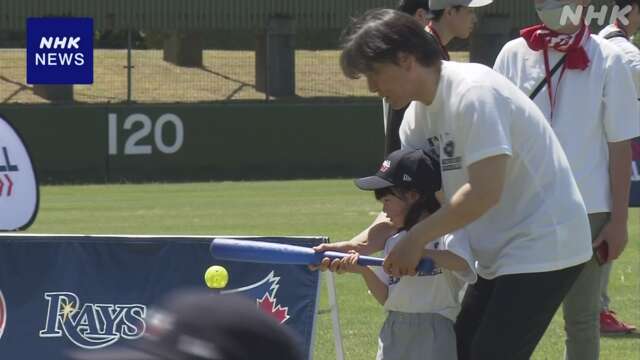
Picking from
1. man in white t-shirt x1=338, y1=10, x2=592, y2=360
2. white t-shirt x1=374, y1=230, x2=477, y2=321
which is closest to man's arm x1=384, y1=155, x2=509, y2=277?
man in white t-shirt x1=338, y1=10, x2=592, y2=360

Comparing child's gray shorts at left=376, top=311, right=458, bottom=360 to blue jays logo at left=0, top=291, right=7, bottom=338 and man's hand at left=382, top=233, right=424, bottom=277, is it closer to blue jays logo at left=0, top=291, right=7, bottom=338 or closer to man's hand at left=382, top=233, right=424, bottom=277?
man's hand at left=382, top=233, right=424, bottom=277

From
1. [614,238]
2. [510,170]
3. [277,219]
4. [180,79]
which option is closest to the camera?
[510,170]

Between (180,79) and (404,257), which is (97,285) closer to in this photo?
(404,257)

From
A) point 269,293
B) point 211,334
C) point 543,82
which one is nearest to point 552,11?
point 543,82

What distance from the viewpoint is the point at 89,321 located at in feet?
24.4

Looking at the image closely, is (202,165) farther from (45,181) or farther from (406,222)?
(406,222)

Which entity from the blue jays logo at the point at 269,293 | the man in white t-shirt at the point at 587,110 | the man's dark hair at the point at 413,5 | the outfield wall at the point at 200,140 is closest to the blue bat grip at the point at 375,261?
the man in white t-shirt at the point at 587,110

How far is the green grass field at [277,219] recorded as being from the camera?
9.37m

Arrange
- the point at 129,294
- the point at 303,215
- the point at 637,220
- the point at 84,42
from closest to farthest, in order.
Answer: the point at 129,294
the point at 637,220
the point at 303,215
the point at 84,42

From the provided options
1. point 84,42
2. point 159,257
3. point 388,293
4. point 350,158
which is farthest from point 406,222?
point 350,158

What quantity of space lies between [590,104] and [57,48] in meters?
22.8

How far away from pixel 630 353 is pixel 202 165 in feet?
70.3

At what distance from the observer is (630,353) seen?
8531 mm

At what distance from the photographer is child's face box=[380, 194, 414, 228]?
190 inches
